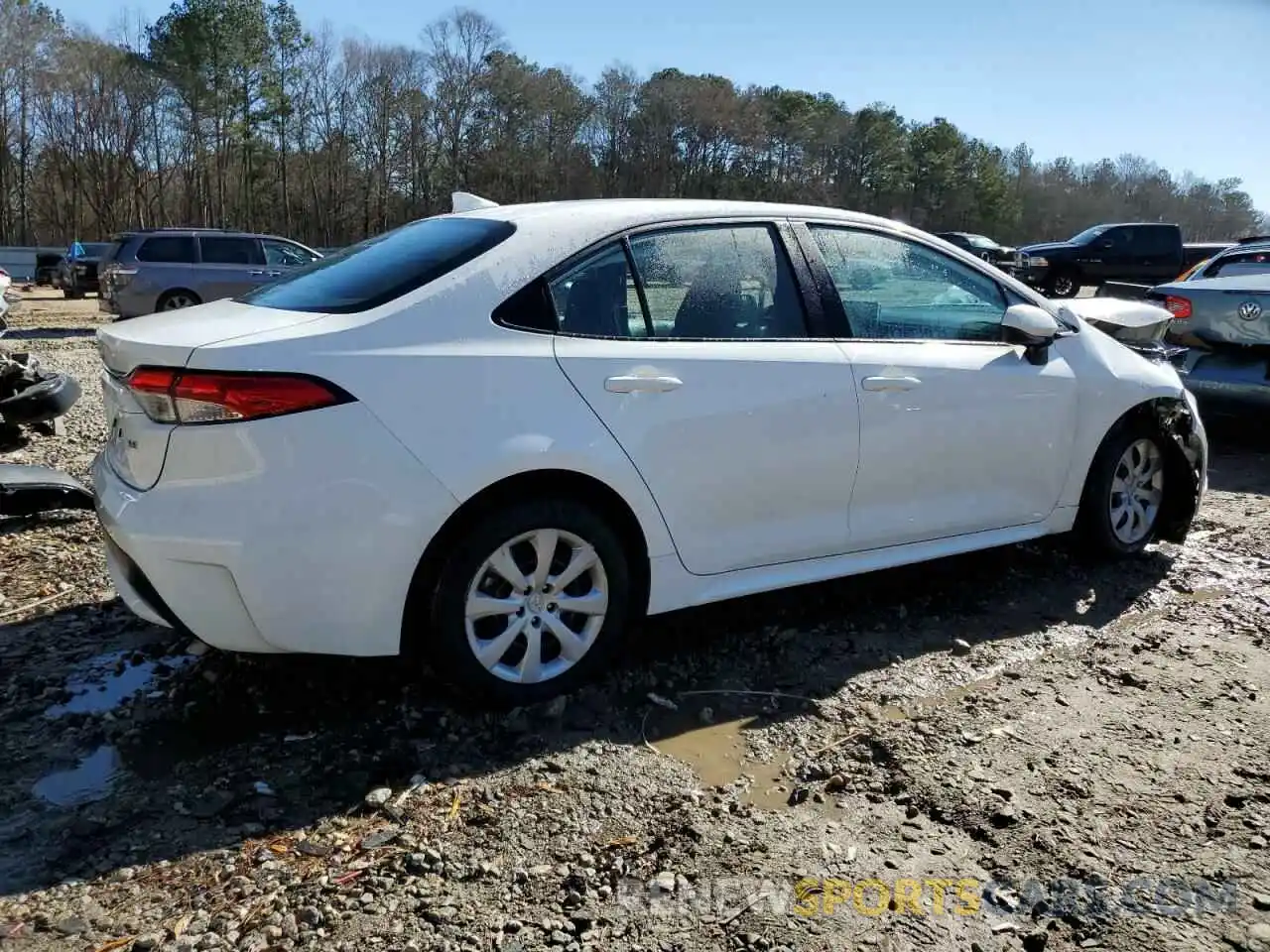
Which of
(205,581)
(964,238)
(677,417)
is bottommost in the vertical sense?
(205,581)

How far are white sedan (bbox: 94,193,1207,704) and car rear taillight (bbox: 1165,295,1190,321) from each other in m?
4.09

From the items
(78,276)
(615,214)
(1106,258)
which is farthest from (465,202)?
(1106,258)

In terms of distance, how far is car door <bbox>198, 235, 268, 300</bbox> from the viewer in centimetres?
1689

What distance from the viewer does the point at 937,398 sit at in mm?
3986

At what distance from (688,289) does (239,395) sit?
1580mm

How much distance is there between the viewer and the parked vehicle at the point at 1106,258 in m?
26.3

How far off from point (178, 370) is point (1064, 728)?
2.98 m

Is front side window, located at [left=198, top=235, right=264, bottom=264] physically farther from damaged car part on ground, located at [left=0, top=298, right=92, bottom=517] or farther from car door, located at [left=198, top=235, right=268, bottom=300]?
damaged car part on ground, located at [left=0, top=298, right=92, bottom=517]

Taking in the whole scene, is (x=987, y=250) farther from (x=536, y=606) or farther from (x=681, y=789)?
(x=681, y=789)

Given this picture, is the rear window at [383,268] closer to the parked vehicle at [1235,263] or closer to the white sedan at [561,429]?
the white sedan at [561,429]

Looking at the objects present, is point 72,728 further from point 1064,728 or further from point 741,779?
point 1064,728

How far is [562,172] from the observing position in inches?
2427

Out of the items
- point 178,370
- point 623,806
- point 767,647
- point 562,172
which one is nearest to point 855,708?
point 767,647

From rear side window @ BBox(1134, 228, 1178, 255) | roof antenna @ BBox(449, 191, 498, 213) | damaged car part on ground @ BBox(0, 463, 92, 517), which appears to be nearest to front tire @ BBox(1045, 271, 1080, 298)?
→ rear side window @ BBox(1134, 228, 1178, 255)
